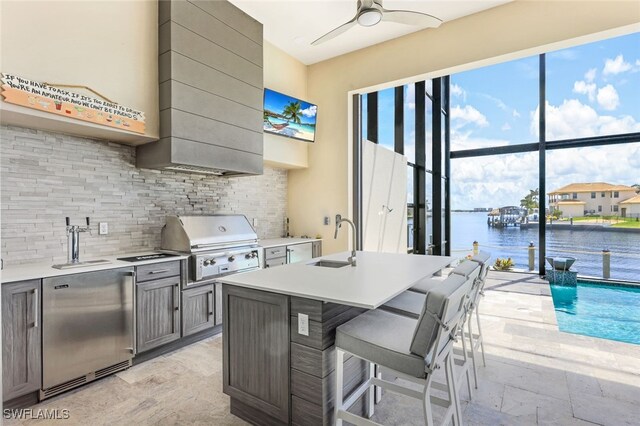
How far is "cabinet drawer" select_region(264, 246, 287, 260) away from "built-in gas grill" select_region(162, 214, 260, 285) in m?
0.19

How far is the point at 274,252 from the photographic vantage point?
408 centimetres

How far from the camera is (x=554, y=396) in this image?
2213 mm

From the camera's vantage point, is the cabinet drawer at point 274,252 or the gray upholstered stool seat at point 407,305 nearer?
Answer: the gray upholstered stool seat at point 407,305

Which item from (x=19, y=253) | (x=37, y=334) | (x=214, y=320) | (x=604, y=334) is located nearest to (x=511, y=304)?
(x=604, y=334)

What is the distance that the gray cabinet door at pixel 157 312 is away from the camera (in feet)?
8.85

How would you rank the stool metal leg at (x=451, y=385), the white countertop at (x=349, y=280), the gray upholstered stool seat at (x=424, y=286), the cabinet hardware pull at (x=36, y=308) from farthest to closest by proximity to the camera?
the gray upholstered stool seat at (x=424, y=286), the cabinet hardware pull at (x=36, y=308), the stool metal leg at (x=451, y=385), the white countertop at (x=349, y=280)

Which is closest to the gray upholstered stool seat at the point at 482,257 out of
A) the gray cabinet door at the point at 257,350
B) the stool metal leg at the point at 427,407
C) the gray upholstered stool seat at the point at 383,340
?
the gray upholstered stool seat at the point at 383,340

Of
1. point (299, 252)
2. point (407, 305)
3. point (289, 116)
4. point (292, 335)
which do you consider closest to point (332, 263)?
point (407, 305)

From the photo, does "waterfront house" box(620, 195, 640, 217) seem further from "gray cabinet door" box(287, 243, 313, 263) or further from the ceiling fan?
"gray cabinet door" box(287, 243, 313, 263)

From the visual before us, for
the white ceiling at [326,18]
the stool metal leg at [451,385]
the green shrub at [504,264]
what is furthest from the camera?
the green shrub at [504,264]

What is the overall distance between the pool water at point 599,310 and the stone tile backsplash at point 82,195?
15.2ft

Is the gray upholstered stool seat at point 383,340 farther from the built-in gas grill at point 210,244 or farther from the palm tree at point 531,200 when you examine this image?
the palm tree at point 531,200

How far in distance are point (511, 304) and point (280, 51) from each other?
4861mm

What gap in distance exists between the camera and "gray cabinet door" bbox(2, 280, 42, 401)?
1.98 m
